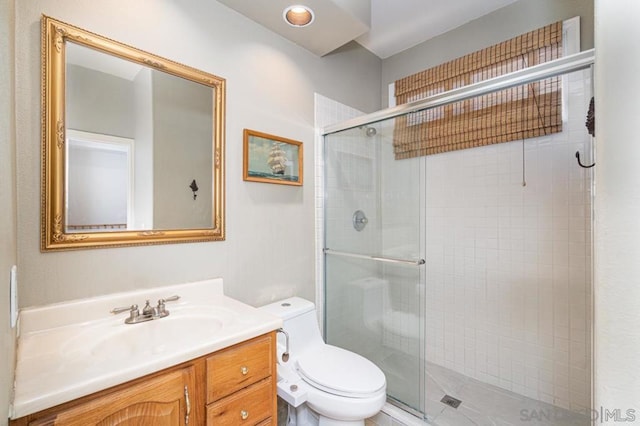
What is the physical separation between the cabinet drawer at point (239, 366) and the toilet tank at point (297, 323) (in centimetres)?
49

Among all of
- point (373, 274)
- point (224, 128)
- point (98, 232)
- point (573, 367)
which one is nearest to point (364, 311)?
point (373, 274)

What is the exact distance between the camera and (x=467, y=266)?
2178 mm

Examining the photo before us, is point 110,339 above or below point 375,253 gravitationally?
below

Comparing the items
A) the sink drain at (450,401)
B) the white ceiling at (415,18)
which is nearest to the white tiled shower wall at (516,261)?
the sink drain at (450,401)

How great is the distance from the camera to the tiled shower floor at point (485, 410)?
5.56 ft

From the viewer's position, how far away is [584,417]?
1.69m

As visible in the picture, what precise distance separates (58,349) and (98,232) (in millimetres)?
447

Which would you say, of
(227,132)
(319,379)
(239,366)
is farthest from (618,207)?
(227,132)

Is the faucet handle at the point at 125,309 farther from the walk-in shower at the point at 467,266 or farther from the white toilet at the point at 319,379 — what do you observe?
the walk-in shower at the point at 467,266

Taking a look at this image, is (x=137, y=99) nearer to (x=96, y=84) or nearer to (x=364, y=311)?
(x=96, y=84)

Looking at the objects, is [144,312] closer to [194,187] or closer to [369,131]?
[194,187]

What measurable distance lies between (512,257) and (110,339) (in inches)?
89.4

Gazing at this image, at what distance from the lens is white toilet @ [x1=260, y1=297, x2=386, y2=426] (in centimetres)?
134

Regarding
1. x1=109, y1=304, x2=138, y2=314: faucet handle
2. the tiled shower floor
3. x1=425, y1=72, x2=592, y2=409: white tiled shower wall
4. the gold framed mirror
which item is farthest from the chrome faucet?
x1=425, y1=72, x2=592, y2=409: white tiled shower wall
